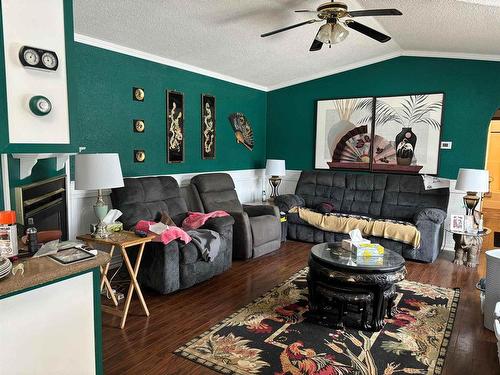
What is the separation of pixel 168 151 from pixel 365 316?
305cm

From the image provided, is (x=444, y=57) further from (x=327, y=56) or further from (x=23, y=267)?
(x=23, y=267)

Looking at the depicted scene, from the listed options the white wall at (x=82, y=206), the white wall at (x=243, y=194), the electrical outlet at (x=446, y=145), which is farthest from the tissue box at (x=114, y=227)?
the electrical outlet at (x=446, y=145)

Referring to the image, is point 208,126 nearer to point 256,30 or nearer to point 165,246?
point 256,30

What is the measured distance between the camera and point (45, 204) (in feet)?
6.77

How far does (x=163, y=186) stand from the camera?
4207 millimetres

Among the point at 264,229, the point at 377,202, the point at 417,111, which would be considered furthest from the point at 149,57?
the point at 417,111

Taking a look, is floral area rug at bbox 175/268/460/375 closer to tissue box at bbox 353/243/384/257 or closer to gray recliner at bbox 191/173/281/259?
tissue box at bbox 353/243/384/257

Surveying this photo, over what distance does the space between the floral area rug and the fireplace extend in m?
1.17

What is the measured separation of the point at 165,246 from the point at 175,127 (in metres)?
2.02

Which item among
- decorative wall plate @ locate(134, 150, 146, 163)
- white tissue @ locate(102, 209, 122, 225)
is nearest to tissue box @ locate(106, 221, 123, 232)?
white tissue @ locate(102, 209, 122, 225)

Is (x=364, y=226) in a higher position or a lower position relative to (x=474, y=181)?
lower

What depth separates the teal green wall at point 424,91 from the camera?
191 inches

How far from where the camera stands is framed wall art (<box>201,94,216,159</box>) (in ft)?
17.1

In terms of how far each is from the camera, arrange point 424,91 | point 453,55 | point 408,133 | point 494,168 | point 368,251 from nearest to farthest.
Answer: point 368,251 → point 453,55 → point 424,91 → point 408,133 → point 494,168
